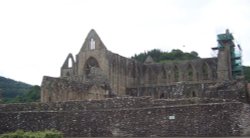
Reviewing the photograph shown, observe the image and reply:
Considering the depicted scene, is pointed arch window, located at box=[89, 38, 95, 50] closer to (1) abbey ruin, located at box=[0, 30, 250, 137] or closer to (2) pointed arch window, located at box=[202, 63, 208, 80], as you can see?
(2) pointed arch window, located at box=[202, 63, 208, 80]

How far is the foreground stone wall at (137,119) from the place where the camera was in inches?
805

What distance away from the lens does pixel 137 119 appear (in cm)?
2241

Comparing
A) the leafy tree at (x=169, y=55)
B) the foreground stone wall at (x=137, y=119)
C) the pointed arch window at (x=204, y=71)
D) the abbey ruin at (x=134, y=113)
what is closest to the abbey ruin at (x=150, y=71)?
the pointed arch window at (x=204, y=71)

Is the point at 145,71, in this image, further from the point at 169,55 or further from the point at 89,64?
the point at 169,55

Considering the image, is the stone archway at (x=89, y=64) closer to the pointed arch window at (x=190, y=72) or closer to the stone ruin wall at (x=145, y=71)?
the stone ruin wall at (x=145, y=71)

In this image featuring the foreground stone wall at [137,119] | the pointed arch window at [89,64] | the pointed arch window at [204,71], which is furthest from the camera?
the pointed arch window at [204,71]

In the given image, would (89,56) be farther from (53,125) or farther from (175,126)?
(175,126)

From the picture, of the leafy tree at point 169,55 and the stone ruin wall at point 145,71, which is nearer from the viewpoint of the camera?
the stone ruin wall at point 145,71

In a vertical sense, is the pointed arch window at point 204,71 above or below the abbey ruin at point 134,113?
above

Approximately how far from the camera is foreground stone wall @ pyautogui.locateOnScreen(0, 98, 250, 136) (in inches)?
805

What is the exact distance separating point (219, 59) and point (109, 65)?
14.7 m

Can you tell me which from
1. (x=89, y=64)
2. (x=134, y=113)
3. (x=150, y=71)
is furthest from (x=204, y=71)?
(x=134, y=113)

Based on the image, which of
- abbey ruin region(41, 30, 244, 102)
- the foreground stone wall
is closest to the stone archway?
abbey ruin region(41, 30, 244, 102)

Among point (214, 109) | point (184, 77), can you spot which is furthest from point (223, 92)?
point (184, 77)
